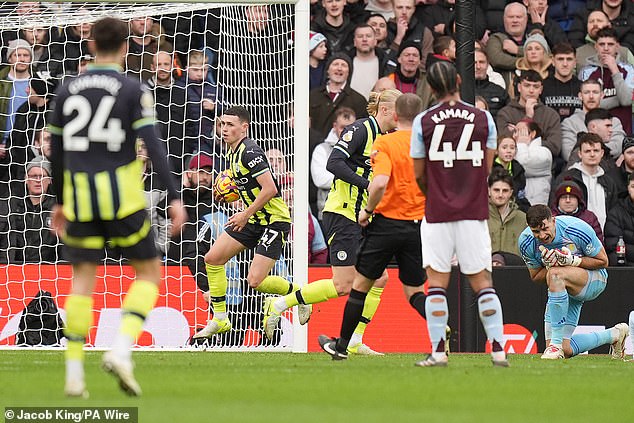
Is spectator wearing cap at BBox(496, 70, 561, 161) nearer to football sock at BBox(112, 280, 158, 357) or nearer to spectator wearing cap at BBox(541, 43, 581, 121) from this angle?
spectator wearing cap at BBox(541, 43, 581, 121)

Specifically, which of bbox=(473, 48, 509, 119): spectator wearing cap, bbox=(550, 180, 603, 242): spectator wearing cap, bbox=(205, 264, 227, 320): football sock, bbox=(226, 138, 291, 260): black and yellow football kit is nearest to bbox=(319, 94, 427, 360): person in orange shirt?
bbox=(226, 138, 291, 260): black and yellow football kit

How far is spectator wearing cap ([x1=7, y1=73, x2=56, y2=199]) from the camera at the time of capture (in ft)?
46.8

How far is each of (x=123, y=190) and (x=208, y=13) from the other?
802 centimetres

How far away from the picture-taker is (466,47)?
500 inches

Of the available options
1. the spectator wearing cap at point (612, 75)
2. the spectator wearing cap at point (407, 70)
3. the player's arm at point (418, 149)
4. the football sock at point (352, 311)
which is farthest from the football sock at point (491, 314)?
the spectator wearing cap at point (612, 75)

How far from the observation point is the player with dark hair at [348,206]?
1080cm

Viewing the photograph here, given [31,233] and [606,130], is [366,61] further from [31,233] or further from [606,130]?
[31,233]

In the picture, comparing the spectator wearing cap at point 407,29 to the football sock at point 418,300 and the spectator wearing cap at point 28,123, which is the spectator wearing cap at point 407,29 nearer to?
the spectator wearing cap at point 28,123

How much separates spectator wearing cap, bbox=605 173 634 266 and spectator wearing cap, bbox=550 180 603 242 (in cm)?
16

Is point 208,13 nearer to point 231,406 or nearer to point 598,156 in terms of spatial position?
point 598,156

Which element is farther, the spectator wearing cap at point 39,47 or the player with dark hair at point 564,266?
the spectator wearing cap at point 39,47

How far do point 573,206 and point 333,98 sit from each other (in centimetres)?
321

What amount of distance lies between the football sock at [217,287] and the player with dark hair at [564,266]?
3.06 meters

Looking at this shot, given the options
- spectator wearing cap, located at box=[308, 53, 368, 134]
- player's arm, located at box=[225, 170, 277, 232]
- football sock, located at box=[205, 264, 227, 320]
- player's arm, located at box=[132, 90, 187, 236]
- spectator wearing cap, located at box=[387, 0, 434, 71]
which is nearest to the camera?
player's arm, located at box=[132, 90, 187, 236]
